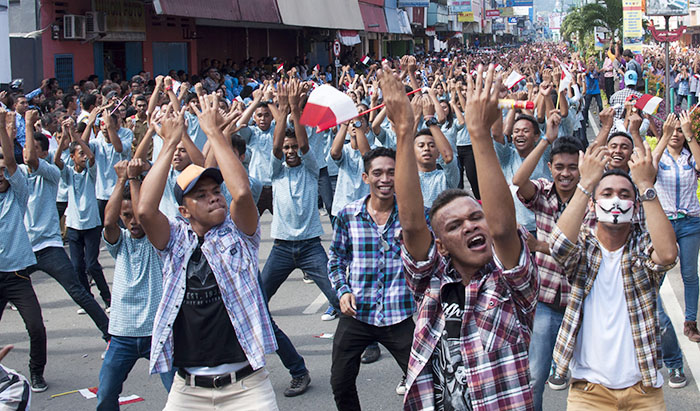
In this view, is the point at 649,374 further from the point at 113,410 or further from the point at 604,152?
the point at 113,410

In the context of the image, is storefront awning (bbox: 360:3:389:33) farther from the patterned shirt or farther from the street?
the patterned shirt

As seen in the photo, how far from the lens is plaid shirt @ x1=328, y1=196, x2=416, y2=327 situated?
463cm

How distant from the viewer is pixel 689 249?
6441 millimetres

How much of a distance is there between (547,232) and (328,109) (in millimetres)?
1356

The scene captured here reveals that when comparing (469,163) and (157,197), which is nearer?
(157,197)

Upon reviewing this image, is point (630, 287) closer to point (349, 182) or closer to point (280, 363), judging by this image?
point (280, 363)

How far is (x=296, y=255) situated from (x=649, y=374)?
10.8 feet

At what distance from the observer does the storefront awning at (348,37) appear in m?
36.4

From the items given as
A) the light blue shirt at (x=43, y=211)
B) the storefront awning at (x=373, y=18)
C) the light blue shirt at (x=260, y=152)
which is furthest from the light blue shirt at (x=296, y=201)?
the storefront awning at (x=373, y=18)

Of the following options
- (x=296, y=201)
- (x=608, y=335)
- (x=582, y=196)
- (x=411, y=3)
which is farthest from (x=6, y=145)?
(x=411, y=3)

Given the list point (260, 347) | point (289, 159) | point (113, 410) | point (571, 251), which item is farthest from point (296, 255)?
point (571, 251)

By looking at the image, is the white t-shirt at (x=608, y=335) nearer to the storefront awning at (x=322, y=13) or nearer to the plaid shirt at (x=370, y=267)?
the plaid shirt at (x=370, y=267)

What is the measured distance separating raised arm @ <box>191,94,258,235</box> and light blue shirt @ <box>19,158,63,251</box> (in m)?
3.20

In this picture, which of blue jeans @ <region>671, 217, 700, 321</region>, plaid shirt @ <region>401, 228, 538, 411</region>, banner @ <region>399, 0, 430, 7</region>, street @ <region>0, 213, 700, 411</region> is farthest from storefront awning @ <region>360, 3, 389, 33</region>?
plaid shirt @ <region>401, 228, 538, 411</region>
